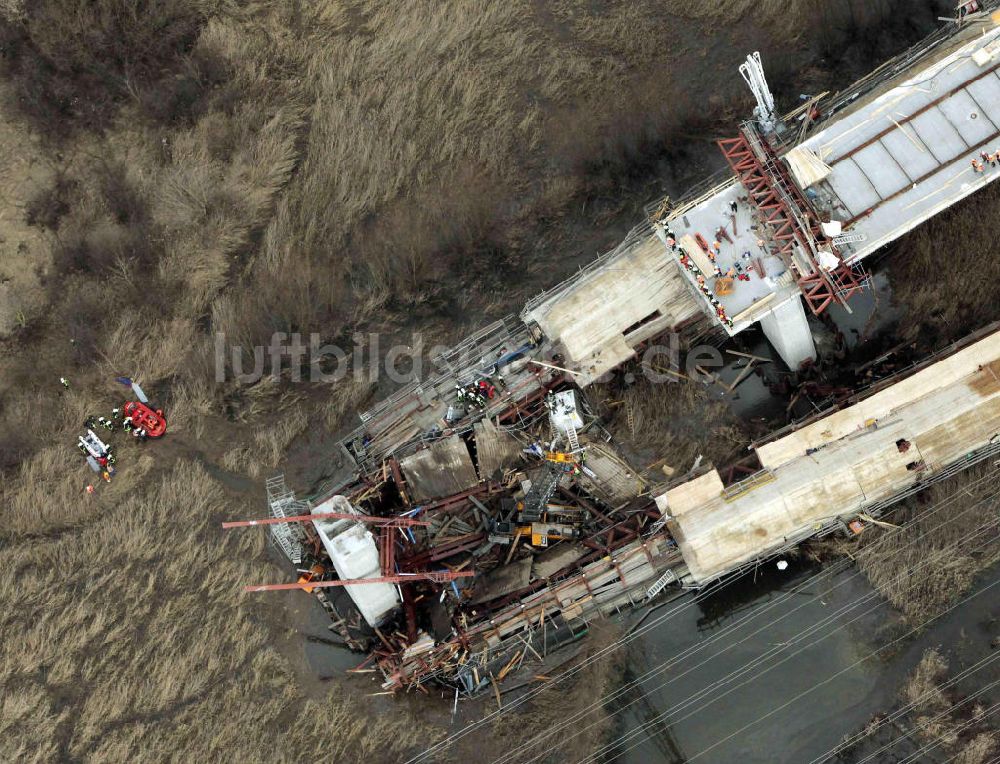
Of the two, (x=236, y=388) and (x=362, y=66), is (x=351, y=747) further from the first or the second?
(x=362, y=66)

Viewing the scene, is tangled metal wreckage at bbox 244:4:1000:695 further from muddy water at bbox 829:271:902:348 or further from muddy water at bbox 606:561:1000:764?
muddy water at bbox 829:271:902:348

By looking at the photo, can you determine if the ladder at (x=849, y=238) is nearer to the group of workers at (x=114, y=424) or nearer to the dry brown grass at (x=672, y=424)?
the dry brown grass at (x=672, y=424)

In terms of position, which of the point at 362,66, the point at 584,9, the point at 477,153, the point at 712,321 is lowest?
the point at 712,321

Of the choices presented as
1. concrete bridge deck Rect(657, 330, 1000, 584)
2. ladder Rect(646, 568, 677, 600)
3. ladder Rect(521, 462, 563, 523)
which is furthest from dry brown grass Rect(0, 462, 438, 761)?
concrete bridge deck Rect(657, 330, 1000, 584)

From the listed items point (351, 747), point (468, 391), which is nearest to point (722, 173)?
point (468, 391)

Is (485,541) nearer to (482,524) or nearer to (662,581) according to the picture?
(482,524)

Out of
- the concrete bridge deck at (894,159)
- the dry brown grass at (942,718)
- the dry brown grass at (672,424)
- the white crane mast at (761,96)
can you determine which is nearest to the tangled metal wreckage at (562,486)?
the white crane mast at (761,96)
